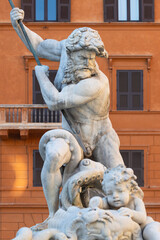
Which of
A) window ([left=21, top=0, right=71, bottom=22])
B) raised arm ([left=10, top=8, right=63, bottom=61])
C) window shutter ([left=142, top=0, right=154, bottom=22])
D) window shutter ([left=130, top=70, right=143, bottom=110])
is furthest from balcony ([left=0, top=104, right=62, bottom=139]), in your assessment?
raised arm ([left=10, top=8, right=63, bottom=61])

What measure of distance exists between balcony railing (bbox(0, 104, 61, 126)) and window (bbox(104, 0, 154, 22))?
3.88m

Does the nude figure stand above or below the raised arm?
below

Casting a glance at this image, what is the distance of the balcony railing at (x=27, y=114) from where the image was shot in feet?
113

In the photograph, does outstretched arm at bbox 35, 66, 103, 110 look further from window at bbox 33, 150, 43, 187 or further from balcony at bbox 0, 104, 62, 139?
window at bbox 33, 150, 43, 187

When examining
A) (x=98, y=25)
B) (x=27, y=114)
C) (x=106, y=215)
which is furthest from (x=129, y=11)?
(x=106, y=215)

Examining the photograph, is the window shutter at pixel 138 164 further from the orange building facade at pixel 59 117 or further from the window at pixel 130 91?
the window at pixel 130 91

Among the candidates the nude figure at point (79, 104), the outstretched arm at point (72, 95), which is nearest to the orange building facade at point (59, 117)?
the nude figure at point (79, 104)

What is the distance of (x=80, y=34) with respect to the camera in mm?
10086

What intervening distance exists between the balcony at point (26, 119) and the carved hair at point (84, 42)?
24017 mm

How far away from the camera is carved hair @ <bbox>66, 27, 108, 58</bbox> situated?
394 inches

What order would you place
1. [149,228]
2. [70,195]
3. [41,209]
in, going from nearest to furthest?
1. [149,228]
2. [70,195]
3. [41,209]

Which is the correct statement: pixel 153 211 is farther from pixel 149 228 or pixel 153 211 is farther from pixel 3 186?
pixel 149 228

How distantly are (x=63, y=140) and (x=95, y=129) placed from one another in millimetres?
504

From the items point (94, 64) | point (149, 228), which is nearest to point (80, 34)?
point (94, 64)
